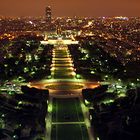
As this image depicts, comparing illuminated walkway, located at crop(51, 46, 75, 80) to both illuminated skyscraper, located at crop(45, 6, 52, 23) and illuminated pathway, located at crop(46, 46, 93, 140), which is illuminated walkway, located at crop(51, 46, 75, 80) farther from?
illuminated skyscraper, located at crop(45, 6, 52, 23)

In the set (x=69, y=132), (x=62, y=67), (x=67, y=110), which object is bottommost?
(x=69, y=132)

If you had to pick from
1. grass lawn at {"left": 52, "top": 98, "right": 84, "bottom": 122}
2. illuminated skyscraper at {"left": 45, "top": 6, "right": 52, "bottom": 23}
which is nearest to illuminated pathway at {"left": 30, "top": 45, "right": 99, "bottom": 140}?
grass lawn at {"left": 52, "top": 98, "right": 84, "bottom": 122}

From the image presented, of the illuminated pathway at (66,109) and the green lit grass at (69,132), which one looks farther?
the illuminated pathway at (66,109)

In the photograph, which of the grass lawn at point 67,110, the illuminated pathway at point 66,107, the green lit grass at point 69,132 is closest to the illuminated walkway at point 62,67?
the illuminated pathway at point 66,107

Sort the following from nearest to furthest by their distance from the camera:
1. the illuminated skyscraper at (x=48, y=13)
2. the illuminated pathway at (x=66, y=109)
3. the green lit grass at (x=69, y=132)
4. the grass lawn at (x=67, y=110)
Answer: the green lit grass at (x=69, y=132) → the illuminated pathway at (x=66, y=109) → the grass lawn at (x=67, y=110) → the illuminated skyscraper at (x=48, y=13)

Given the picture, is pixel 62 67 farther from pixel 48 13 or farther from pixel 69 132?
pixel 48 13

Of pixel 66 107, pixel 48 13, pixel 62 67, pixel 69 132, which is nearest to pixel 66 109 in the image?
pixel 66 107

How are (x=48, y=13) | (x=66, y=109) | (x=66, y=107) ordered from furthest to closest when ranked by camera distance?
(x=48, y=13), (x=66, y=107), (x=66, y=109)

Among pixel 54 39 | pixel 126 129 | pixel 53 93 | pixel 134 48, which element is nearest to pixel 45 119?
pixel 126 129

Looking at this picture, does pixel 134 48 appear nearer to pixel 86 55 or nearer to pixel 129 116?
pixel 86 55

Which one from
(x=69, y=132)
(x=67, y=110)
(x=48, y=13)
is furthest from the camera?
(x=48, y=13)

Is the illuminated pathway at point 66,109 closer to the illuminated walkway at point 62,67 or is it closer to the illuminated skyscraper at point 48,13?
the illuminated walkway at point 62,67
